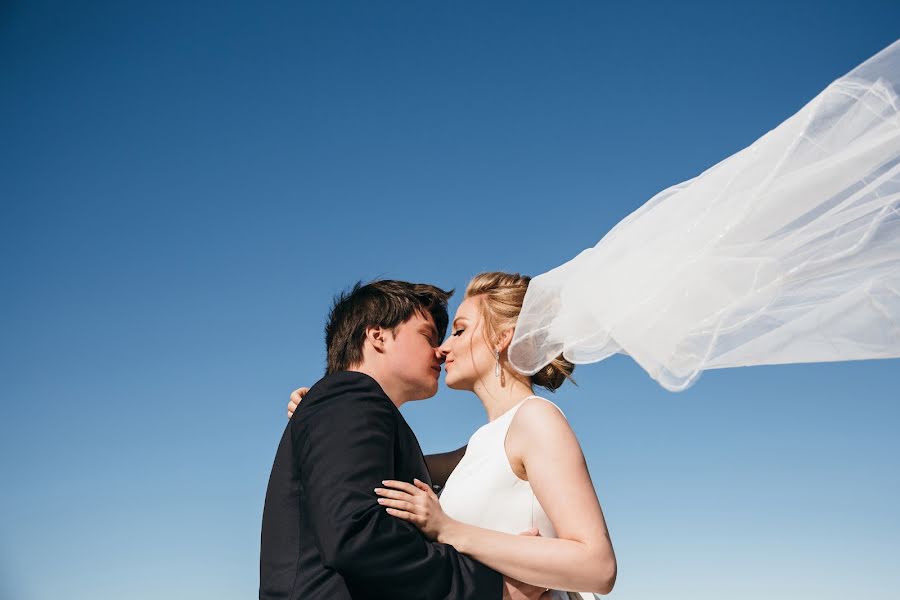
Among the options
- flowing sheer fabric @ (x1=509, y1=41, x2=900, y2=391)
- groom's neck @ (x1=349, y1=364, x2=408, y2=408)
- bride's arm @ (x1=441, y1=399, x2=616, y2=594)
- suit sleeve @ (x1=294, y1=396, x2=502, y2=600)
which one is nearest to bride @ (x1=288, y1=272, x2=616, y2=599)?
bride's arm @ (x1=441, y1=399, x2=616, y2=594)

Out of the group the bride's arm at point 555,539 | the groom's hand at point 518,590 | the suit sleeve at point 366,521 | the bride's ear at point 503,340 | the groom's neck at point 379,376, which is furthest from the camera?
the bride's ear at point 503,340

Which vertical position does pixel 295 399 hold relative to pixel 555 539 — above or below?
above

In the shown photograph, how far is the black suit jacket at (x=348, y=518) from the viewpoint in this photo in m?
3.67

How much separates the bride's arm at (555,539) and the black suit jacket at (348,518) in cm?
10

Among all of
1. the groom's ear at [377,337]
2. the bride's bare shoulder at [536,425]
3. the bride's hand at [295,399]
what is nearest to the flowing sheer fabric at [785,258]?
the bride's bare shoulder at [536,425]

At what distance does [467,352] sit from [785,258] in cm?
232

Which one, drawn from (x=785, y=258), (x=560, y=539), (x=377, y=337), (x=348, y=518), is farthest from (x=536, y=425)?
(x=785, y=258)

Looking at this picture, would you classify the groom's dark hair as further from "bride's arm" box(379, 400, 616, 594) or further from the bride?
"bride's arm" box(379, 400, 616, 594)

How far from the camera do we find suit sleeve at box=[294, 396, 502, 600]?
12.0 ft

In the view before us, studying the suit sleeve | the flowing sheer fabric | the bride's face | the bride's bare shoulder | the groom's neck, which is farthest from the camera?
the bride's face

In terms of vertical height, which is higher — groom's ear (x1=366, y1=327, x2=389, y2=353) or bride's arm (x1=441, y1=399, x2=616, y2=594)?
groom's ear (x1=366, y1=327, x2=389, y2=353)

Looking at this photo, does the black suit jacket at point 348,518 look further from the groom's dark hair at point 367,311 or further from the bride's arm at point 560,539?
the groom's dark hair at point 367,311

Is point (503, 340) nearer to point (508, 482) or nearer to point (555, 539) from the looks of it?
point (508, 482)

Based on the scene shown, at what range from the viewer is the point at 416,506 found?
12.9ft
